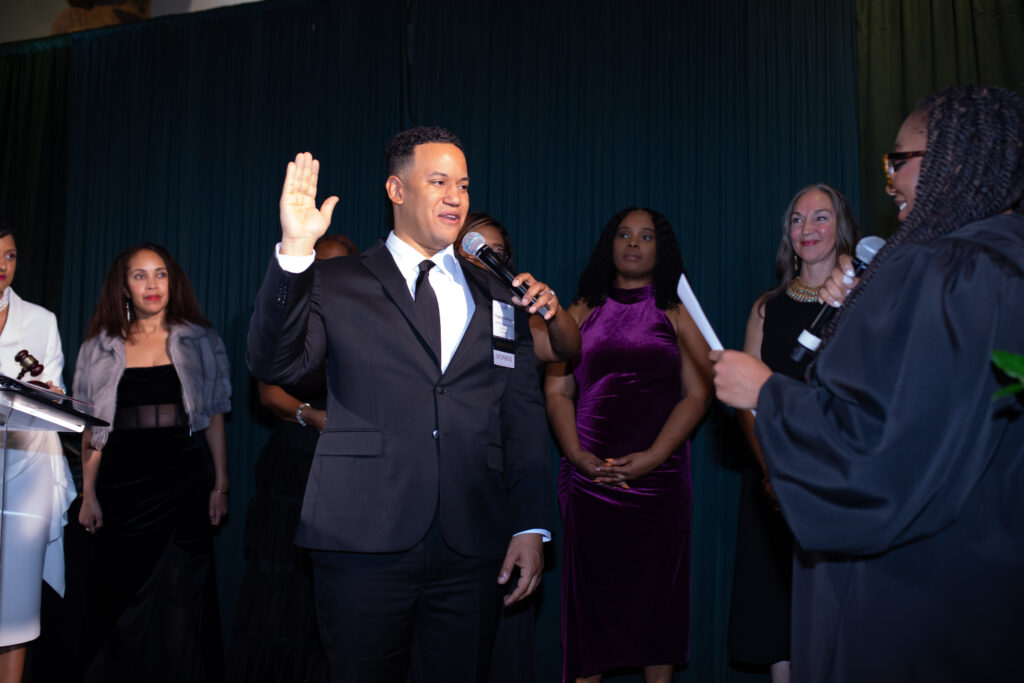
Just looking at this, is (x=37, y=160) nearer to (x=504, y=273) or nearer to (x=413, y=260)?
(x=413, y=260)

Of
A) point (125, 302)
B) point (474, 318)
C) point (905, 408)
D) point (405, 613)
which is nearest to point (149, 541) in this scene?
point (125, 302)

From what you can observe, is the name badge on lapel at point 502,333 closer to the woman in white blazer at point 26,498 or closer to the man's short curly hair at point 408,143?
the man's short curly hair at point 408,143

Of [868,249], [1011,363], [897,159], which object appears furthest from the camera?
[868,249]

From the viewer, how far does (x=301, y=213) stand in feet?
6.58

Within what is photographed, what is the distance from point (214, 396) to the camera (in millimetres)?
4223

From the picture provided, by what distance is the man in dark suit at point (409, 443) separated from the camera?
2047 millimetres

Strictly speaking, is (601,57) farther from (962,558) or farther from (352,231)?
(962,558)

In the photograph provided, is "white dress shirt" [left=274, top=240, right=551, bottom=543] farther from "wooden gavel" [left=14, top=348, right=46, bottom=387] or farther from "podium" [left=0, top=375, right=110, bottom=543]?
"wooden gavel" [left=14, top=348, right=46, bottom=387]

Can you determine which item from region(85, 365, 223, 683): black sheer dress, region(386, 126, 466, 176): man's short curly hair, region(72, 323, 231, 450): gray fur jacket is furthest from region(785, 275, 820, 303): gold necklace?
region(85, 365, 223, 683): black sheer dress

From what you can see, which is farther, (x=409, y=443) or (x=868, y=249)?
(x=409, y=443)

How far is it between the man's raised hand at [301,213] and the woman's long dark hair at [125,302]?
8.21ft

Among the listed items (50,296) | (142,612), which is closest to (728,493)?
(142,612)

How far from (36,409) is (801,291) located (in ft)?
9.28

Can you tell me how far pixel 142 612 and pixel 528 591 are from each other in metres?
2.63
